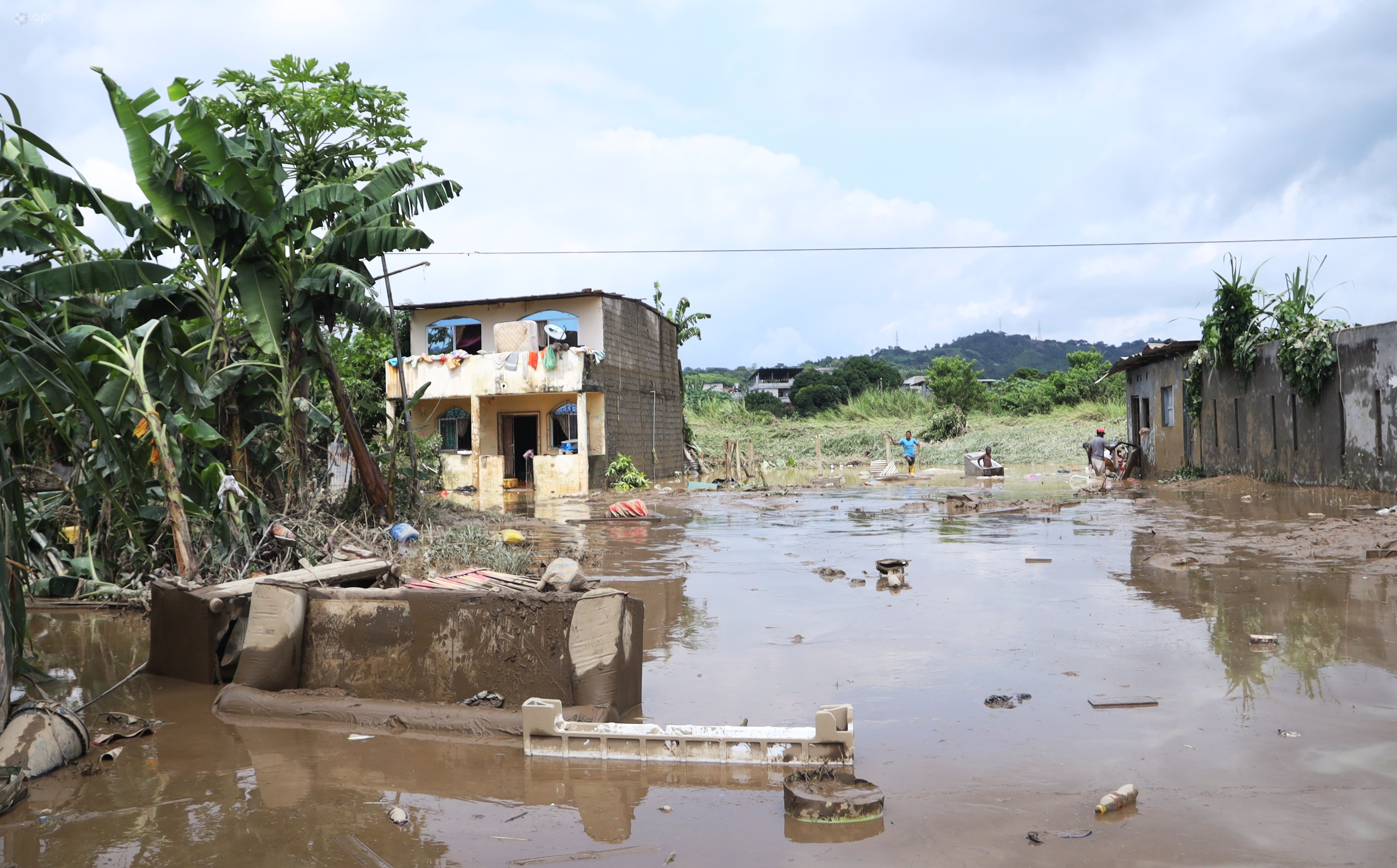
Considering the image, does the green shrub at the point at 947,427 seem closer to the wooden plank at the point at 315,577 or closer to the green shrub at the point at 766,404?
the green shrub at the point at 766,404

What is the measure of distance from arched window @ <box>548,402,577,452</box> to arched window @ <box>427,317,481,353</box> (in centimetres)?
351

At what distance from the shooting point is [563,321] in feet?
94.6

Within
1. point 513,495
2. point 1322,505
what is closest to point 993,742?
point 1322,505

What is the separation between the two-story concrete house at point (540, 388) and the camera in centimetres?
2681

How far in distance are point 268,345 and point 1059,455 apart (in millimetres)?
33573

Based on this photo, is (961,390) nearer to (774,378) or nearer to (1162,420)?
(1162,420)

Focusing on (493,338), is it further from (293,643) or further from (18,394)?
(293,643)

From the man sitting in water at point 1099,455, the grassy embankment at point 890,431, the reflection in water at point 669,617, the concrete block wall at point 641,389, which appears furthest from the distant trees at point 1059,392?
the reflection in water at point 669,617

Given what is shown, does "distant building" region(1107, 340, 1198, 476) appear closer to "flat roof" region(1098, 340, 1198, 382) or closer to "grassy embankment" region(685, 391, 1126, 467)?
"flat roof" region(1098, 340, 1198, 382)

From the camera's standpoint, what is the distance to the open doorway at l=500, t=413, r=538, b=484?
30594 mm

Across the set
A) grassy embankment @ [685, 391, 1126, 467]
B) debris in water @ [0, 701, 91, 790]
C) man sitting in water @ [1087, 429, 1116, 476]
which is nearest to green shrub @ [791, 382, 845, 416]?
grassy embankment @ [685, 391, 1126, 467]

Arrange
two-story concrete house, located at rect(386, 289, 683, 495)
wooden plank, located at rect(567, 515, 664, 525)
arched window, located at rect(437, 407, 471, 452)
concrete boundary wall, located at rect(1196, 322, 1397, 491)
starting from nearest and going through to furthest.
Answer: concrete boundary wall, located at rect(1196, 322, 1397, 491)
wooden plank, located at rect(567, 515, 664, 525)
two-story concrete house, located at rect(386, 289, 683, 495)
arched window, located at rect(437, 407, 471, 452)

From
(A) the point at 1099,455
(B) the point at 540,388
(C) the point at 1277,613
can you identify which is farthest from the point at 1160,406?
(C) the point at 1277,613

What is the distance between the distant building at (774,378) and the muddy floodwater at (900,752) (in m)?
91.6
